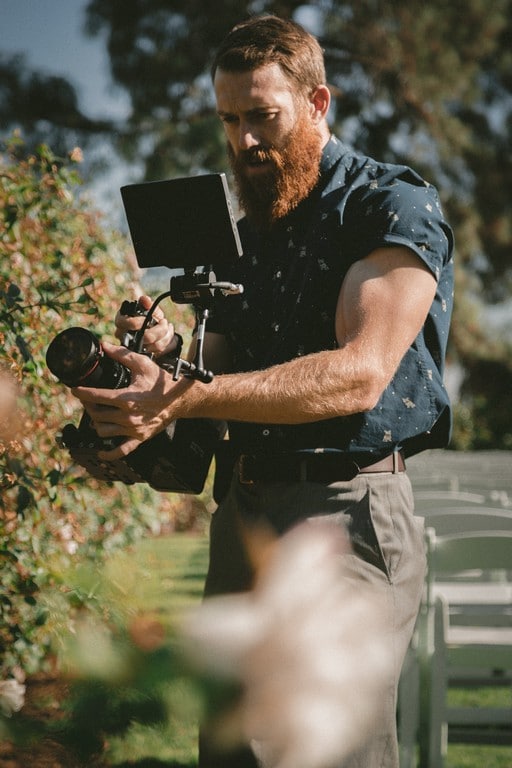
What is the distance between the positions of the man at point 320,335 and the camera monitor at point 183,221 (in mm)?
164

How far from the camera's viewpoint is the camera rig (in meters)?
1.33

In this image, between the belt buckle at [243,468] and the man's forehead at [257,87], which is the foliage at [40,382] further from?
the man's forehead at [257,87]

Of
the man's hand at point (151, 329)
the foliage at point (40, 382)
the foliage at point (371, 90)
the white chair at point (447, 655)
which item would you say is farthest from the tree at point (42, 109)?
the man's hand at point (151, 329)

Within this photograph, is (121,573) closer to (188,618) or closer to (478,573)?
(188,618)

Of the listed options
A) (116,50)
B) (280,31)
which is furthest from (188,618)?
(116,50)

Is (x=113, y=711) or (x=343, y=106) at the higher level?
(x=343, y=106)

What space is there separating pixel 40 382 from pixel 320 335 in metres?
0.79

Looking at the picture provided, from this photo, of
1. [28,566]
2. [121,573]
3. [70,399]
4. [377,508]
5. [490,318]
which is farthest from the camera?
[490,318]

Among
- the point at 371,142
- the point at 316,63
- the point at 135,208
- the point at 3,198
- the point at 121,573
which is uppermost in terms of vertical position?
the point at 371,142

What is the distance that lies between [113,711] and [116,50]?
10115 mm

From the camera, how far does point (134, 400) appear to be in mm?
1339

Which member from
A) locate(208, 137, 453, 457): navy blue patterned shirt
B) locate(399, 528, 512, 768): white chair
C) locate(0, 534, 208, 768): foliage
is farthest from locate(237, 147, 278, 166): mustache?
locate(399, 528, 512, 768): white chair

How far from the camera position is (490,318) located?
12.1 m

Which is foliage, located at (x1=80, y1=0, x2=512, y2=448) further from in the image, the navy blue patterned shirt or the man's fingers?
the man's fingers
